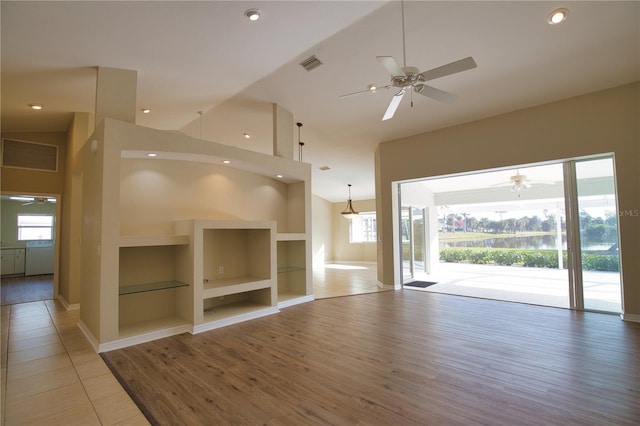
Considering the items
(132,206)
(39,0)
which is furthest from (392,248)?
(39,0)

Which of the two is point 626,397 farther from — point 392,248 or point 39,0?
point 39,0

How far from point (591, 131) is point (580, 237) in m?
1.66

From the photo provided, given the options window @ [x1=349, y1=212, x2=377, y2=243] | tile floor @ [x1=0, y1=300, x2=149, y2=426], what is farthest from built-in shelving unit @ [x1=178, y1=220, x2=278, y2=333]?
window @ [x1=349, y1=212, x2=377, y2=243]

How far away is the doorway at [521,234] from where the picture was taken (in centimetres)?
466

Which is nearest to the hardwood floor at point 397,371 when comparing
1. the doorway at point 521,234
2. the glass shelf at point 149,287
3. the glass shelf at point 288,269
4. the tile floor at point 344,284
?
the glass shelf at point 149,287

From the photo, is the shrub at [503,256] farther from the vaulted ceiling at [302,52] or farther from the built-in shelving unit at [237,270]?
the built-in shelving unit at [237,270]

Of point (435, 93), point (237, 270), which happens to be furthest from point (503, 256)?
point (237, 270)

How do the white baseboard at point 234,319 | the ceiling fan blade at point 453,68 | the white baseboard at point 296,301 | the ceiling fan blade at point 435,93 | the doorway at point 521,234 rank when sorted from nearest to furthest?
the ceiling fan blade at point 453,68, the ceiling fan blade at point 435,93, the white baseboard at point 234,319, the doorway at point 521,234, the white baseboard at point 296,301

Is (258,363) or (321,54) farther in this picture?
(321,54)

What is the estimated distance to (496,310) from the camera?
4832 millimetres

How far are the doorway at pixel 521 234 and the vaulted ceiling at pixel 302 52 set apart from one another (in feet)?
5.28

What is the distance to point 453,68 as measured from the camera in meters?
2.72

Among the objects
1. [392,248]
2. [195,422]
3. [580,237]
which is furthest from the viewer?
[392,248]

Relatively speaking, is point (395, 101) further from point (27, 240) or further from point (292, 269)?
point (27, 240)
